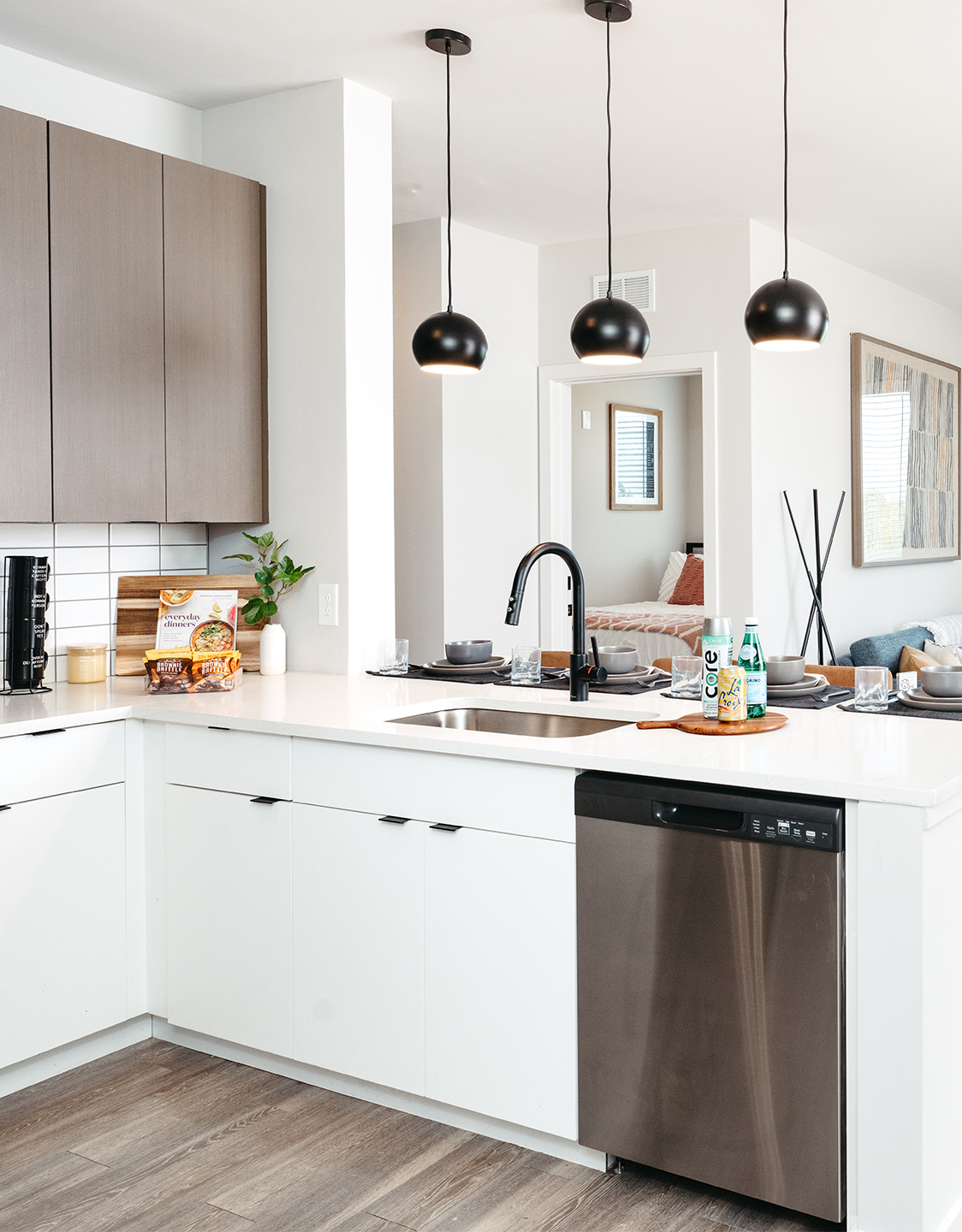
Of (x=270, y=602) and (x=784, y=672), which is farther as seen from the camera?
(x=270, y=602)

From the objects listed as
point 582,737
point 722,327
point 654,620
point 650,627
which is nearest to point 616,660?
point 582,737

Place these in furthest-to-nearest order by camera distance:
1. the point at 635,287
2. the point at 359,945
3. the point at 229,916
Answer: the point at 635,287 → the point at 229,916 → the point at 359,945

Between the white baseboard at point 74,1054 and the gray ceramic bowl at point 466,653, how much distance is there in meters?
1.24

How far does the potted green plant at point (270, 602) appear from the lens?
339 centimetres

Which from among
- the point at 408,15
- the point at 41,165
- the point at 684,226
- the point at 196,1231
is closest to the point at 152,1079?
the point at 196,1231

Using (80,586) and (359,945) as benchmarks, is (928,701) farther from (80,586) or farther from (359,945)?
(80,586)

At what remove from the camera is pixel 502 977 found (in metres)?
2.29

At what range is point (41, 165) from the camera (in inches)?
113

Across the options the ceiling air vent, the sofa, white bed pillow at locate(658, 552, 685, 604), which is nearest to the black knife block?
the ceiling air vent

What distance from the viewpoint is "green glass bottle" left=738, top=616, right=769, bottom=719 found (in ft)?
7.89

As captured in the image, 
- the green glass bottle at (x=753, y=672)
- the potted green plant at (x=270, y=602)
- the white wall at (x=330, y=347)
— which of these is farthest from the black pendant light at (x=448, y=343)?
the green glass bottle at (x=753, y=672)

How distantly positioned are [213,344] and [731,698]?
1856 millimetres

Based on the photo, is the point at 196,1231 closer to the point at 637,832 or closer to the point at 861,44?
the point at 637,832

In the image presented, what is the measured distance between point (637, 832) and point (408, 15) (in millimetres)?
2119
